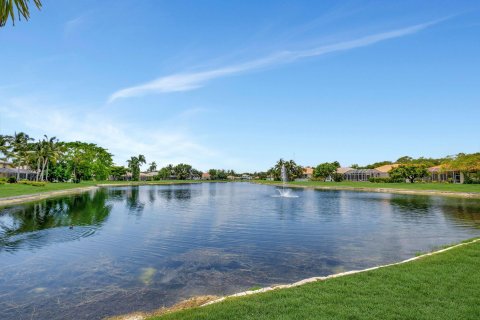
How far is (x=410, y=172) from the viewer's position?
3716 inches

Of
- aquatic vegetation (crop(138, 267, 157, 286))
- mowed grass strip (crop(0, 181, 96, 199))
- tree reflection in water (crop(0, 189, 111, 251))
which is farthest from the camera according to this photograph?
mowed grass strip (crop(0, 181, 96, 199))

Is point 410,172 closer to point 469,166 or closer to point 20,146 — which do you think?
point 469,166

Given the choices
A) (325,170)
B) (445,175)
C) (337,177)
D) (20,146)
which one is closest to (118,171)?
(20,146)

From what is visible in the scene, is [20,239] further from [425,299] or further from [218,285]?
[425,299]

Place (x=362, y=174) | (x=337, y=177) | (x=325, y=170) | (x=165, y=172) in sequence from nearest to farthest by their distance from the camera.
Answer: (x=337, y=177)
(x=325, y=170)
(x=362, y=174)
(x=165, y=172)

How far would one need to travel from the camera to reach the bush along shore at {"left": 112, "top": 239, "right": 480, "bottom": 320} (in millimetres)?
7289

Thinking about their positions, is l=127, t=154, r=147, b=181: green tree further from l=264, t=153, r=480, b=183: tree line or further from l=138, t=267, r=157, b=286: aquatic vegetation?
l=138, t=267, r=157, b=286: aquatic vegetation

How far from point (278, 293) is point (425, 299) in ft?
11.9

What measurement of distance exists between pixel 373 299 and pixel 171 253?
1128 cm

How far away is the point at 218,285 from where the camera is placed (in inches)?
464

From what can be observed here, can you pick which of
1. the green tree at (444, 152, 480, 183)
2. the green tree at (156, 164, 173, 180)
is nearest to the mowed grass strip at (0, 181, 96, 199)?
the green tree at (444, 152, 480, 183)

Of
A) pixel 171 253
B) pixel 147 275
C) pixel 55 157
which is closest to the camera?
pixel 147 275

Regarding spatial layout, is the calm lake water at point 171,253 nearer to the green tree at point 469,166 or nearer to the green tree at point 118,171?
the green tree at point 469,166

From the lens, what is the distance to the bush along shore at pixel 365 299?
287 inches
